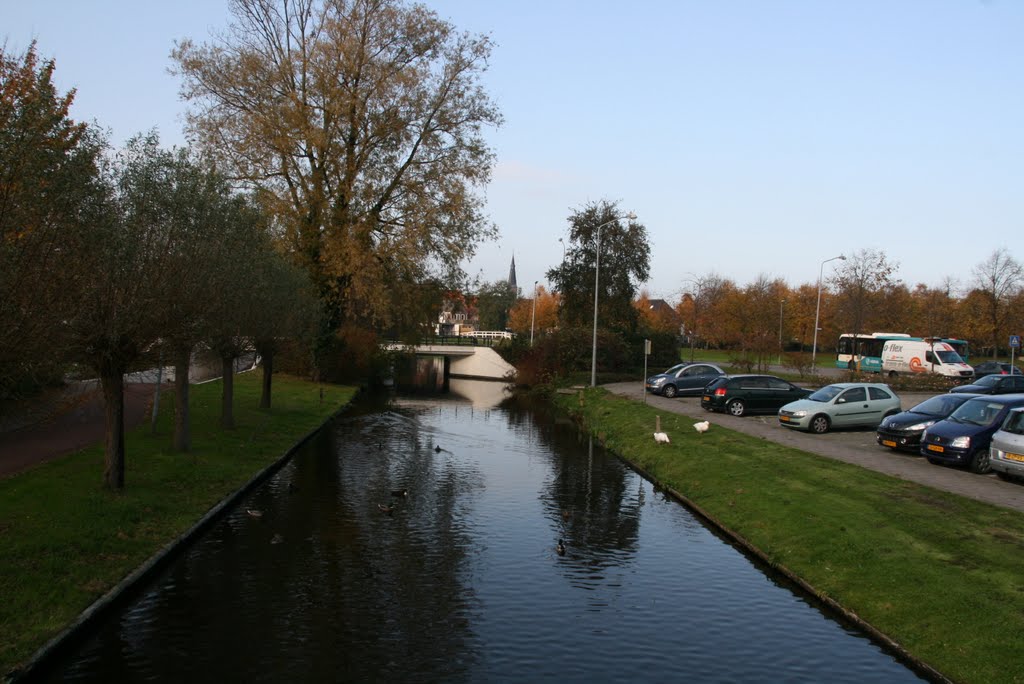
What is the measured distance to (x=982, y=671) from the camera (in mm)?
9570

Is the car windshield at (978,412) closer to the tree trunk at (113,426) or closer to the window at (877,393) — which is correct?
the window at (877,393)

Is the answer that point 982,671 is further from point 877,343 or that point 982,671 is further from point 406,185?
point 877,343

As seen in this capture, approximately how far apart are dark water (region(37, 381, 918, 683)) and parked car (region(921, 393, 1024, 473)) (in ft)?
22.6

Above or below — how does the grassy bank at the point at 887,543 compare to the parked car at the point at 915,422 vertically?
below

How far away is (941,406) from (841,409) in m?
4.22

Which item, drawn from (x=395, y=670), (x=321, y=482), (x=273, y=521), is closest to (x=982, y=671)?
(x=395, y=670)

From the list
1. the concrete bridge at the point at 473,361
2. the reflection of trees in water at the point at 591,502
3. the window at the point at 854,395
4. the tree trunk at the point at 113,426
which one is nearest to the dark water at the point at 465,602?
the reflection of trees in water at the point at 591,502

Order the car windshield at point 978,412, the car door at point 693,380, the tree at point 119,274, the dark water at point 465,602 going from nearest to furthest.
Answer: the dark water at point 465,602
the tree at point 119,274
the car windshield at point 978,412
the car door at point 693,380

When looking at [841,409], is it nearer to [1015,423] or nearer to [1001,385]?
[1015,423]

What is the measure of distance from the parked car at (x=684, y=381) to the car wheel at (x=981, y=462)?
20.6m

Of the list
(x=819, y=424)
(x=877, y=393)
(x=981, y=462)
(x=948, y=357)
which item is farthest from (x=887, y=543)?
(x=948, y=357)

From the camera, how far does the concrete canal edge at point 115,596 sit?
30.0 ft

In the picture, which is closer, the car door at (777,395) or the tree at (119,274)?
the tree at (119,274)

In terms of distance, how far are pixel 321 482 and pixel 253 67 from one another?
77.7 feet
